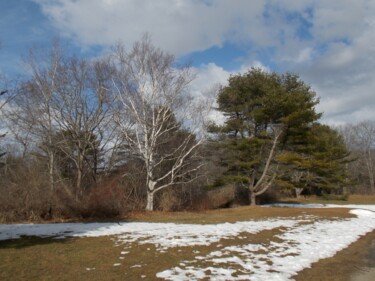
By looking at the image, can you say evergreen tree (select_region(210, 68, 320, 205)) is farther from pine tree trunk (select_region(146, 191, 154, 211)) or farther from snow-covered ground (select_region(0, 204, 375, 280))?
snow-covered ground (select_region(0, 204, 375, 280))

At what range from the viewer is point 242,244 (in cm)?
959

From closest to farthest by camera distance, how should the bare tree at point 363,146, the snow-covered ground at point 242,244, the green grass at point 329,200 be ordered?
the snow-covered ground at point 242,244
the green grass at point 329,200
the bare tree at point 363,146

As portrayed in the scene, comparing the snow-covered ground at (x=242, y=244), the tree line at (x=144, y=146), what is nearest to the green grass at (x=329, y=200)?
the tree line at (x=144, y=146)

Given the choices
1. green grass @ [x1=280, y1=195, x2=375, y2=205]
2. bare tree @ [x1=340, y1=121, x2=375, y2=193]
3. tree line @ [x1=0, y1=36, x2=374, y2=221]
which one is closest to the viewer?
tree line @ [x1=0, y1=36, x2=374, y2=221]

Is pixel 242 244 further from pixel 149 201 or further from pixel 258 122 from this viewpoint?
pixel 258 122

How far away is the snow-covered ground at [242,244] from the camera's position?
691 centimetres

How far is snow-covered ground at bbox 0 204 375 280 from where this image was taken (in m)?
6.91

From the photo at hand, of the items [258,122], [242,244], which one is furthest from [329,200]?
[242,244]

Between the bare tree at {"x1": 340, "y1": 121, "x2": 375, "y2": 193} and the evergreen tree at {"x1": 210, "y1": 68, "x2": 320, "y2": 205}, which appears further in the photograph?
the bare tree at {"x1": 340, "y1": 121, "x2": 375, "y2": 193}

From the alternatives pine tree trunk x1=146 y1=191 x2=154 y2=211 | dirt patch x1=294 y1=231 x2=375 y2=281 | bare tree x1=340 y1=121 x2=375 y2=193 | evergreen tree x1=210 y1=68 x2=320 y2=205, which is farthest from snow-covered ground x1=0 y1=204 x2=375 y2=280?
bare tree x1=340 y1=121 x2=375 y2=193

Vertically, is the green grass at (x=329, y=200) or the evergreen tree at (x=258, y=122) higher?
the evergreen tree at (x=258, y=122)

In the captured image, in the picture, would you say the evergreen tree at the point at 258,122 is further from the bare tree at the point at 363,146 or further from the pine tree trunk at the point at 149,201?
the bare tree at the point at 363,146

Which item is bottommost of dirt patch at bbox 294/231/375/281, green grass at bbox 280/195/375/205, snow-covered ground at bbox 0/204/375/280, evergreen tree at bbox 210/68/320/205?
dirt patch at bbox 294/231/375/281

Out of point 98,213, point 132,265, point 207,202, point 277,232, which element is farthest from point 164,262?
point 207,202
